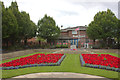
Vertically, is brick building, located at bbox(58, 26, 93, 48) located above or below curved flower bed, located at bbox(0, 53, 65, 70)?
above

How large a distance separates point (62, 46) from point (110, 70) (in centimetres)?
2496

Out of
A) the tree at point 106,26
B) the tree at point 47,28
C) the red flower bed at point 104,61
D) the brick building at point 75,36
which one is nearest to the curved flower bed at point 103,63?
the red flower bed at point 104,61

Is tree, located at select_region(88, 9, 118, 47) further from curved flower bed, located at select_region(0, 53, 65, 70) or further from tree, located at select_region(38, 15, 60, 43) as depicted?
curved flower bed, located at select_region(0, 53, 65, 70)

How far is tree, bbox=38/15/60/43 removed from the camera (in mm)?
34375

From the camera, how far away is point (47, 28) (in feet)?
113

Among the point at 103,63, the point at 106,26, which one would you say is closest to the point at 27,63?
the point at 103,63

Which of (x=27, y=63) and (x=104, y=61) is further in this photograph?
(x=104, y=61)

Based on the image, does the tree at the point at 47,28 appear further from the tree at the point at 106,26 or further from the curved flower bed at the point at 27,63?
the curved flower bed at the point at 27,63

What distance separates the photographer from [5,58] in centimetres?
1440

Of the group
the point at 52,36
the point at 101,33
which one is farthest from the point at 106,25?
the point at 52,36

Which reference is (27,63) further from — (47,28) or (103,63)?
(47,28)

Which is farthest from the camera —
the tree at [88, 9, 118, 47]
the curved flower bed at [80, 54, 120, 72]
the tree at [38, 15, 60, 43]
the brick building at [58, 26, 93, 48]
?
the brick building at [58, 26, 93, 48]

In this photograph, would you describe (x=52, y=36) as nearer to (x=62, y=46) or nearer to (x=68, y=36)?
(x=62, y=46)

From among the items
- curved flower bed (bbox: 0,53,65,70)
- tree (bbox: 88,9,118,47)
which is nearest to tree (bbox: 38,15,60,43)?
tree (bbox: 88,9,118,47)
